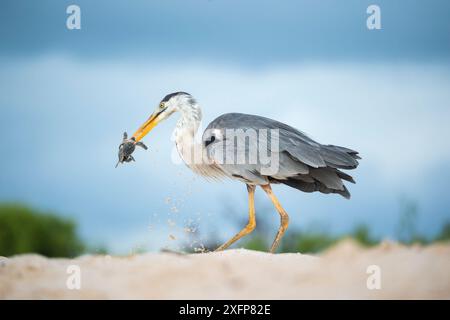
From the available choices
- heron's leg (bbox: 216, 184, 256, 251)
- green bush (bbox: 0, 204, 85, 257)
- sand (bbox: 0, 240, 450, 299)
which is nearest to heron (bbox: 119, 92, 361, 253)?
heron's leg (bbox: 216, 184, 256, 251)

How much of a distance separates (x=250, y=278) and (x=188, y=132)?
8.84ft

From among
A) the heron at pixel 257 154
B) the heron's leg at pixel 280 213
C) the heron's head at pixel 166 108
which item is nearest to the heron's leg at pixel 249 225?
the heron at pixel 257 154

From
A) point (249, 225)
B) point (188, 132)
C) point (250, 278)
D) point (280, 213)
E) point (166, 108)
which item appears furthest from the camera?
point (166, 108)

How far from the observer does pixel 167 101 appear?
8.99m

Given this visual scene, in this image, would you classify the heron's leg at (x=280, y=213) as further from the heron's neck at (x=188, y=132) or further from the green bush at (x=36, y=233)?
the green bush at (x=36, y=233)

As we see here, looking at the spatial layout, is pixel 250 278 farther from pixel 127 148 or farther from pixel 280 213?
pixel 127 148

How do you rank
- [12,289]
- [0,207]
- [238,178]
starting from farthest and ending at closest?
[0,207] → [238,178] → [12,289]

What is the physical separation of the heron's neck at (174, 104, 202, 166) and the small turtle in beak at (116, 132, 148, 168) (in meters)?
0.44

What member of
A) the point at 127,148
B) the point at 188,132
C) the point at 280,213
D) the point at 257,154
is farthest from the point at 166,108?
the point at 280,213

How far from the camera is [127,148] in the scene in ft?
28.8

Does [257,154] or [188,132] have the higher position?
[188,132]
